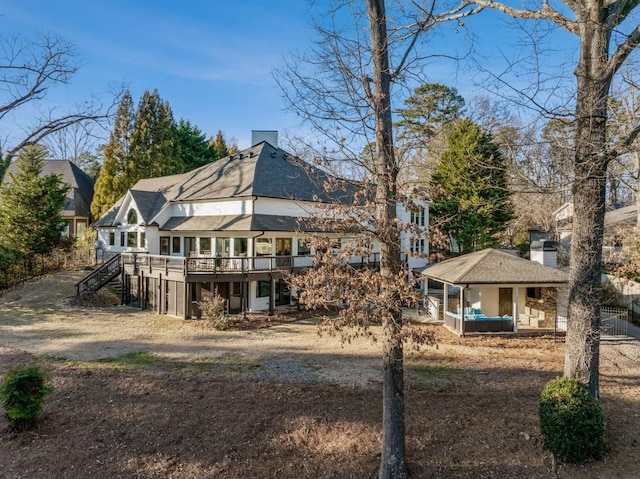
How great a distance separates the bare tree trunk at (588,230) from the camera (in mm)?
6297

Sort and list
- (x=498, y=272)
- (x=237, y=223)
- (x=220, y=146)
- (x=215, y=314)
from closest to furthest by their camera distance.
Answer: (x=498, y=272) → (x=215, y=314) → (x=237, y=223) → (x=220, y=146)

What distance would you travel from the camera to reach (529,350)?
1319 cm

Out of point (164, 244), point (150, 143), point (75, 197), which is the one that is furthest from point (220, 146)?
point (164, 244)

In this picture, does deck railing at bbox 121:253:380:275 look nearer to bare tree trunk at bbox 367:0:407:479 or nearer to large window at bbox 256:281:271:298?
large window at bbox 256:281:271:298

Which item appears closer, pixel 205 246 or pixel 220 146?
pixel 205 246

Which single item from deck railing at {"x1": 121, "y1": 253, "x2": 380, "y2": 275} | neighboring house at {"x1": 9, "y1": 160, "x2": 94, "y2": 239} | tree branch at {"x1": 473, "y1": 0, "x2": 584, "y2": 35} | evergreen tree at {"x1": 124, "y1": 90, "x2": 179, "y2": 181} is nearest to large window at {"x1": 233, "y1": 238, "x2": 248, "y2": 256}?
deck railing at {"x1": 121, "y1": 253, "x2": 380, "y2": 275}

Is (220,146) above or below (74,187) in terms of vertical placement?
above

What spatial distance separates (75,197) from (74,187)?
0.99 m

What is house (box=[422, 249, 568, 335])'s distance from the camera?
15.0 m

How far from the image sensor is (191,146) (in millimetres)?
42562

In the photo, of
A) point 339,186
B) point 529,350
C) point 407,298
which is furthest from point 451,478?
point 529,350

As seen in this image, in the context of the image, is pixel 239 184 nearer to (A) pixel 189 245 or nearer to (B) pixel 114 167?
(A) pixel 189 245

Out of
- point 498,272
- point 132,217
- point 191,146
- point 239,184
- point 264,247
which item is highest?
point 191,146

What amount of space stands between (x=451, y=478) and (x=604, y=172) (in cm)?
598
